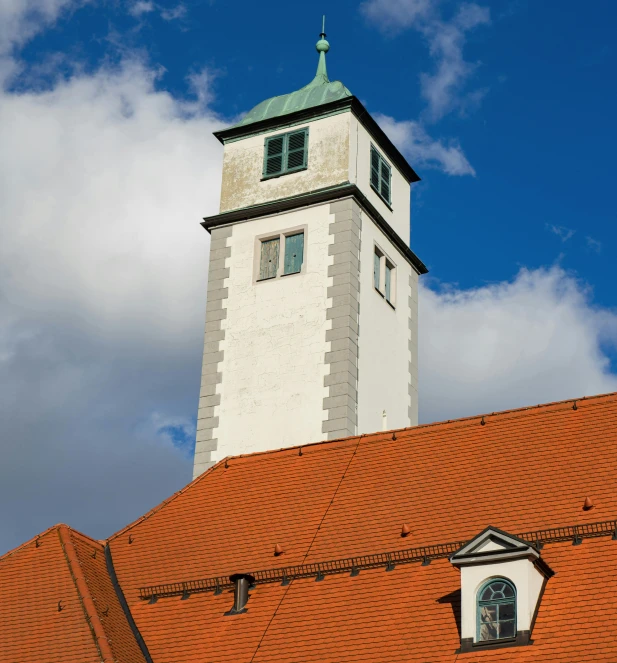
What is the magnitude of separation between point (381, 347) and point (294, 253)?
2.43 m

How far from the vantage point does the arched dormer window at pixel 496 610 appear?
16.3 metres

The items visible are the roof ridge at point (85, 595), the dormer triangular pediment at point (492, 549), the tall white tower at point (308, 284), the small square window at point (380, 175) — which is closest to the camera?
the dormer triangular pediment at point (492, 549)

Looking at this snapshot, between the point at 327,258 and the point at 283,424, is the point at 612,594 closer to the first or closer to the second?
the point at 283,424

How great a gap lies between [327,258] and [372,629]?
32.8 feet

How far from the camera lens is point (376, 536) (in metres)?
19.2

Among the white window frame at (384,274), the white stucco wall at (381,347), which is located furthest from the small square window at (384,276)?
the white stucco wall at (381,347)

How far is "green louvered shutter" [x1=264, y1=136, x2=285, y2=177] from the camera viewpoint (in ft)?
90.2

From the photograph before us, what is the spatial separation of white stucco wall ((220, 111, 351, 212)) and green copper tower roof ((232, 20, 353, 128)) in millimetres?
405

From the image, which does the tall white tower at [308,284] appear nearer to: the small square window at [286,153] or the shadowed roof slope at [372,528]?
the small square window at [286,153]

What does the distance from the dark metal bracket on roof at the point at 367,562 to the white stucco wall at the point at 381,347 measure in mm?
5763

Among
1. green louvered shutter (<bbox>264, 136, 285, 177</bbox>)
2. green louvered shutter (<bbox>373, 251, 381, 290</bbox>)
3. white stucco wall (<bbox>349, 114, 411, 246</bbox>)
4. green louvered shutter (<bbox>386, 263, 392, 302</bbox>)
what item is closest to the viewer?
green louvered shutter (<bbox>373, 251, 381, 290</bbox>)

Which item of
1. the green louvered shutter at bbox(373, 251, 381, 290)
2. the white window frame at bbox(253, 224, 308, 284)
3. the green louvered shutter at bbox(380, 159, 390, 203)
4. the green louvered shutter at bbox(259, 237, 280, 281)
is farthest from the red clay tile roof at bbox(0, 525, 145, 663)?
the green louvered shutter at bbox(380, 159, 390, 203)

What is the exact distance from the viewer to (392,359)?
1045 inches

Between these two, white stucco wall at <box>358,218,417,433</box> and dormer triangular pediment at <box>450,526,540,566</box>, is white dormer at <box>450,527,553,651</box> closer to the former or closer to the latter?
dormer triangular pediment at <box>450,526,540,566</box>
